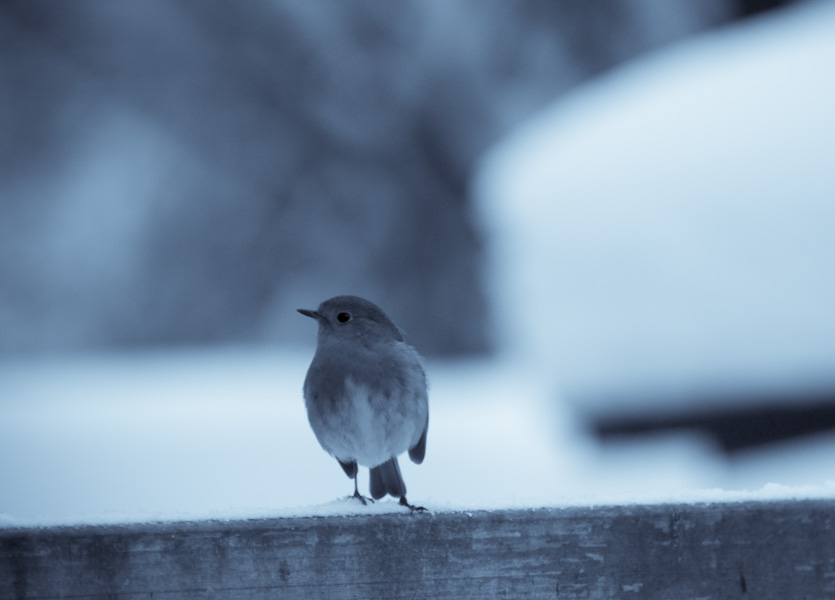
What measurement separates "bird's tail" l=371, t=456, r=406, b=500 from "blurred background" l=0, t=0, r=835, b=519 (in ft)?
4.82

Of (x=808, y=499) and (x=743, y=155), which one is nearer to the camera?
(x=808, y=499)

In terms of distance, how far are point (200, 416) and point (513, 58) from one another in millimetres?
3521

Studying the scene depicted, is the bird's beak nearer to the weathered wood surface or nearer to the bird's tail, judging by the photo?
the bird's tail

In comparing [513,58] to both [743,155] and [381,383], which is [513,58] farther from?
[381,383]

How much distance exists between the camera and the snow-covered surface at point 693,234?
10.6 feet

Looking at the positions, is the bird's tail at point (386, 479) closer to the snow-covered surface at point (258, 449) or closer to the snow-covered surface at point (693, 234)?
the snow-covered surface at point (258, 449)

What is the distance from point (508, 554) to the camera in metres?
1.31

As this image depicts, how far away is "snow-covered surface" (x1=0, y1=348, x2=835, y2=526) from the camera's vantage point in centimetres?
328

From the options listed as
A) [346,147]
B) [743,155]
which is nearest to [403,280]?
[346,147]

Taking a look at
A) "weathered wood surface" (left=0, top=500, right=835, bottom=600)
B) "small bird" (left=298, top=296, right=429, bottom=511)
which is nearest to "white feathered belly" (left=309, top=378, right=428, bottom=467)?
"small bird" (left=298, top=296, right=429, bottom=511)

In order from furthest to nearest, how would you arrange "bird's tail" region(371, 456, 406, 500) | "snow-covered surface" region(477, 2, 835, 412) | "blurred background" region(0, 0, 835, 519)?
"blurred background" region(0, 0, 835, 519) < "snow-covered surface" region(477, 2, 835, 412) < "bird's tail" region(371, 456, 406, 500)

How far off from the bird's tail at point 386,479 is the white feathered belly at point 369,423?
0.42 feet

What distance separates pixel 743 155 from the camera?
3625mm

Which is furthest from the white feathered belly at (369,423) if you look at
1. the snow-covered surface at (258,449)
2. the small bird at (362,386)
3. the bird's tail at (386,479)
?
the snow-covered surface at (258,449)
